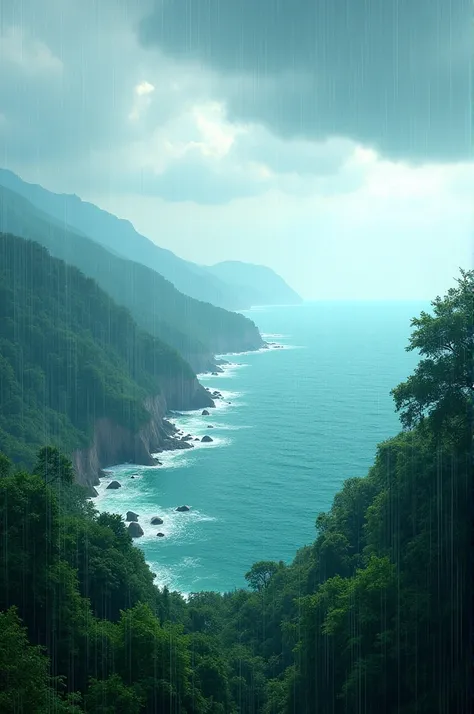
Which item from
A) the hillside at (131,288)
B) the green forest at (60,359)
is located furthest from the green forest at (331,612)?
the hillside at (131,288)

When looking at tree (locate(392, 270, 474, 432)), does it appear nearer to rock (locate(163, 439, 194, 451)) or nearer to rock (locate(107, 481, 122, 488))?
rock (locate(107, 481, 122, 488))

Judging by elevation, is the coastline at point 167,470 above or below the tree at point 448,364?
below

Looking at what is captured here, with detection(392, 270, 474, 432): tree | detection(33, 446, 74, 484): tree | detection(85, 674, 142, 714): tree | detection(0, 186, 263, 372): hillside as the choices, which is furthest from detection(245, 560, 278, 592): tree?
detection(0, 186, 263, 372): hillside

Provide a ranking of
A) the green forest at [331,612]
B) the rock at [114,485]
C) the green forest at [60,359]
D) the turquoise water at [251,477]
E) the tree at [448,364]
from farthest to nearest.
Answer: the rock at [114,485] < the green forest at [60,359] < the turquoise water at [251,477] < the tree at [448,364] < the green forest at [331,612]

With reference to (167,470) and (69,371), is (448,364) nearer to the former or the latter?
(167,470)

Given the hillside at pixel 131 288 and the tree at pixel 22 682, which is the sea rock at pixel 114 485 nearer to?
the tree at pixel 22 682

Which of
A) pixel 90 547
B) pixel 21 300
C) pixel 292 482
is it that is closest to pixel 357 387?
pixel 292 482
